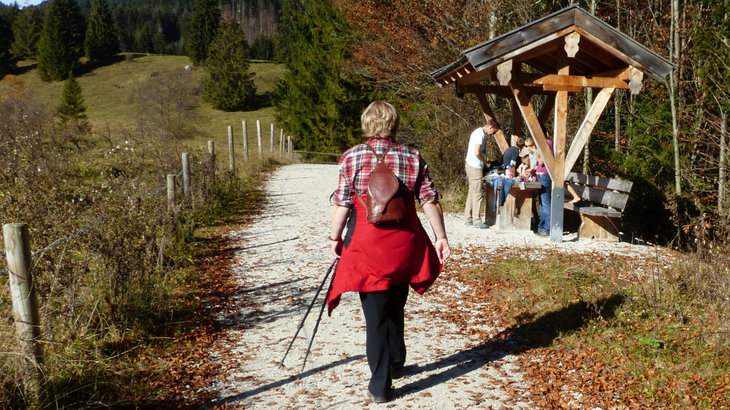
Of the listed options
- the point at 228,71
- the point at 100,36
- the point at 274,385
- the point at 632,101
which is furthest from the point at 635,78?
the point at 100,36

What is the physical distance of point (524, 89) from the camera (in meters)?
8.81

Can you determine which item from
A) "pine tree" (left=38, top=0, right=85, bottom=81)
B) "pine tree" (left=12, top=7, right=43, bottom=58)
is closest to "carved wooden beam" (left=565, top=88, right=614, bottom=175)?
"pine tree" (left=38, top=0, right=85, bottom=81)

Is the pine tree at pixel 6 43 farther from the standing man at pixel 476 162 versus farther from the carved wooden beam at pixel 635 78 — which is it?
the carved wooden beam at pixel 635 78

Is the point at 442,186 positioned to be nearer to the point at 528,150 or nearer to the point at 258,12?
the point at 528,150

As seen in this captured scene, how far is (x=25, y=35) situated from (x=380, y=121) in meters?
89.0

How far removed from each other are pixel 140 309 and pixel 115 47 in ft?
290

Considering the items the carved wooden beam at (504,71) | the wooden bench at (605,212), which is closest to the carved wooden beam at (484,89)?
the wooden bench at (605,212)

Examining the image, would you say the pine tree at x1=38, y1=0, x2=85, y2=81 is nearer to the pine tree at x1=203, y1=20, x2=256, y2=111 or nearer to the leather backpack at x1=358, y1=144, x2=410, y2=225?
the pine tree at x1=203, y1=20, x2=256, y2=111

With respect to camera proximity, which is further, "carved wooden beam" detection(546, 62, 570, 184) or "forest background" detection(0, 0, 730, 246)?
"forest background" detection(0, 0, 730, 246)

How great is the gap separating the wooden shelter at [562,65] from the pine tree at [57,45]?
7250 centimetres

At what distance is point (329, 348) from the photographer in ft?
15.9

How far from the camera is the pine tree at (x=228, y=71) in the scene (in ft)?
180

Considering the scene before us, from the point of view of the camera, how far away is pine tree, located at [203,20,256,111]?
54938 mm

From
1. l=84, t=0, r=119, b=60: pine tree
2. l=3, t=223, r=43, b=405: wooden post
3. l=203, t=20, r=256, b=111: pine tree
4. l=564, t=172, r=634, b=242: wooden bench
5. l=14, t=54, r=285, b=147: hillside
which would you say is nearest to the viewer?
l=3, t=223, r=43, b=405: wooden post
